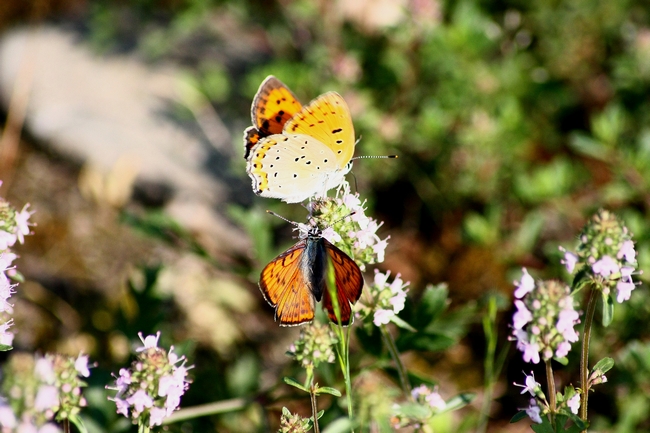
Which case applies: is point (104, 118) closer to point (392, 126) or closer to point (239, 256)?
point (239, 256)

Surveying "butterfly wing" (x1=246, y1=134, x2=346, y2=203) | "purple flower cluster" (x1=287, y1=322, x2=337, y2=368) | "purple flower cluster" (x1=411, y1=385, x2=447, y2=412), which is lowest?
"purple flower cluster" (x1=411, y1=385, x2=447, y2=412)

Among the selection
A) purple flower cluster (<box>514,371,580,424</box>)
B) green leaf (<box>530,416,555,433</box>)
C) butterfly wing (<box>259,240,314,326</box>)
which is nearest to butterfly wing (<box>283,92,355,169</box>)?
butterfly wing (<box>259,240,314,326</box>)

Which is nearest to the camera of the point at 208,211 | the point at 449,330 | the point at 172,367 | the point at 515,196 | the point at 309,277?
the point at 172,367

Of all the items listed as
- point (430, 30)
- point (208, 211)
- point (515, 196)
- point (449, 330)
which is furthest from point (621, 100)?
point (208, 211)

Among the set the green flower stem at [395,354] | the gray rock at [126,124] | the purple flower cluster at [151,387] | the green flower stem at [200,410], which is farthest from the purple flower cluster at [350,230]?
the gray rock at [126,124]

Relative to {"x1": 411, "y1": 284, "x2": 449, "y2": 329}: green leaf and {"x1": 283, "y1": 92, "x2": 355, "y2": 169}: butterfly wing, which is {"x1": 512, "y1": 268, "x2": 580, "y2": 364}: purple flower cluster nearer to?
{"x1": 411, "y1": 284, "x2": 449, "y2": 329}: green leaf

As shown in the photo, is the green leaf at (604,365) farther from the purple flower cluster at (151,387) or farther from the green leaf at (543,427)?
the purple flower cluster at (151,387)

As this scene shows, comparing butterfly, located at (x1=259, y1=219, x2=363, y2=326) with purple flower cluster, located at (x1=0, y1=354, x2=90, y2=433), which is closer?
purple flower cluster, located at (x1=0, y1=354, x2=90, y2=433)
